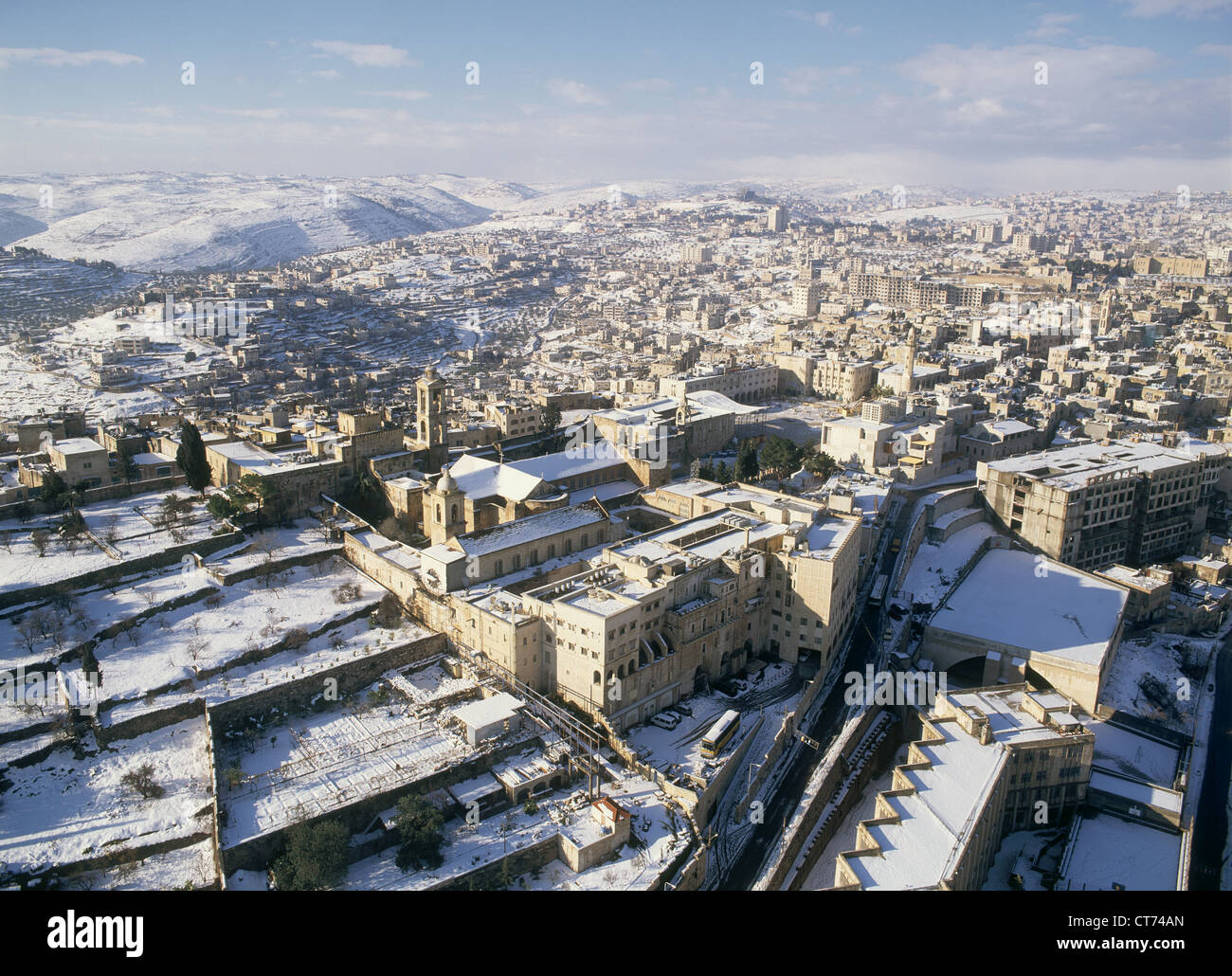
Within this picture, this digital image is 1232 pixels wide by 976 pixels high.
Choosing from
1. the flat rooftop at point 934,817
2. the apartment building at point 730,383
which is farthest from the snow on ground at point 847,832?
the apartment building at point 730,383

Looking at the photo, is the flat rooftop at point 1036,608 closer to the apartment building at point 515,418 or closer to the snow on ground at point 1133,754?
the snow on ground at point 1133,754

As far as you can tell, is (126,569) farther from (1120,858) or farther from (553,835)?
(1120,858)

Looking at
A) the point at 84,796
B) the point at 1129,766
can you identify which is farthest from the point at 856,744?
the point at 84,796

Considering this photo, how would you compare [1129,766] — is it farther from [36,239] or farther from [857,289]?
[36,239]

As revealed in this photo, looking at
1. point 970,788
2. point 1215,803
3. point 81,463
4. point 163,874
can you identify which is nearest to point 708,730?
point 970,788

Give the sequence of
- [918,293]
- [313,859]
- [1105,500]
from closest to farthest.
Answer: [313,859] → [1105,500] → [918,293]
